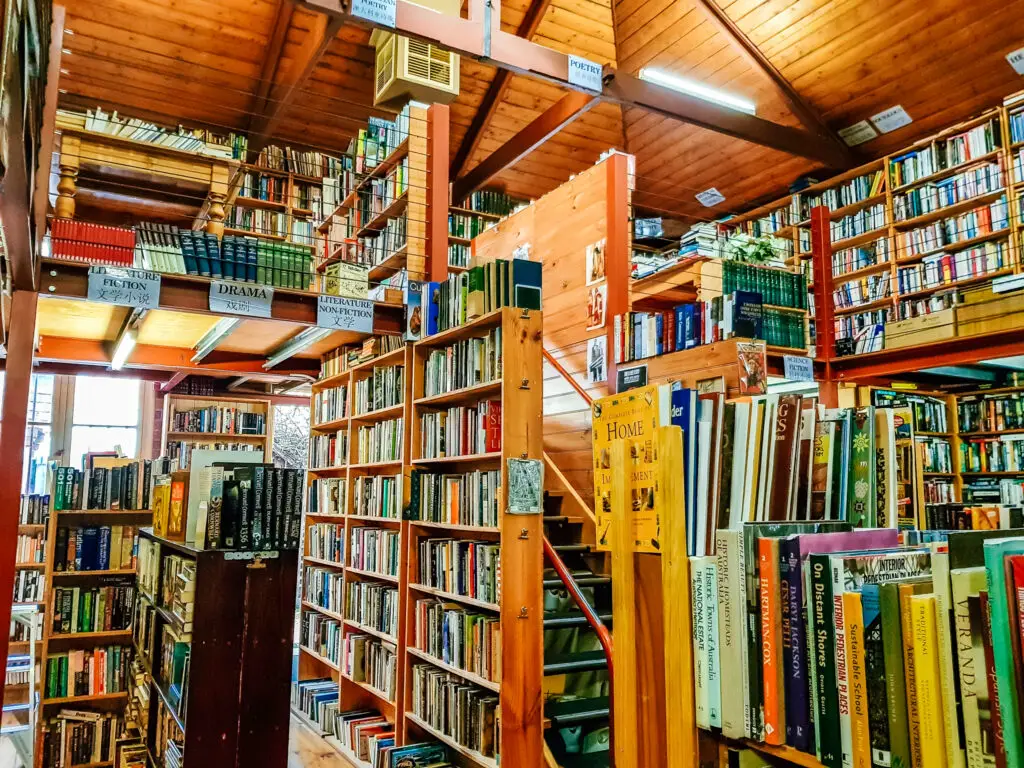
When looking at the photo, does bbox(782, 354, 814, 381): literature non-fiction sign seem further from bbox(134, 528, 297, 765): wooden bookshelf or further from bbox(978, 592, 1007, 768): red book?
bbox(978, 592, 1007, 768): red book

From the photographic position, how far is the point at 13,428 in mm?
3262

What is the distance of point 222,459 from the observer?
10.2 feet

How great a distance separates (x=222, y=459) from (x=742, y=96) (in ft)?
19.7

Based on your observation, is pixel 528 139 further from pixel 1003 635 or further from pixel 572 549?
pixel 1003 635

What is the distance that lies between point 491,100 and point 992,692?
290 inches

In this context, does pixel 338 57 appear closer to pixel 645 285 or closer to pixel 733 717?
pixel 645 285

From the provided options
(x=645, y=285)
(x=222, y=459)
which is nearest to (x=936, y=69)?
(x=645, y=285)

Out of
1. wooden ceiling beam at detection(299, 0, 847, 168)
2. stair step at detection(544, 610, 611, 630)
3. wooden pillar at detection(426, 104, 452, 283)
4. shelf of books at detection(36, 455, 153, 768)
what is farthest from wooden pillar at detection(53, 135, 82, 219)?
stair step at detection(544, 610, 611, 630)

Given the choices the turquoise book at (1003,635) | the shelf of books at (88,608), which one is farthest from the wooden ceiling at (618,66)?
the turquoise book at (1003,635)

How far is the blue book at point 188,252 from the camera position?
11.7 feet

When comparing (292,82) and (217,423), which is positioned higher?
(292,82)

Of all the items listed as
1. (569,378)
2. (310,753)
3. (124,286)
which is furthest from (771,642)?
(310,753)

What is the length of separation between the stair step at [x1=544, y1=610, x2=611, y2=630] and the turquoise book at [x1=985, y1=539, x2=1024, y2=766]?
9.55 ft

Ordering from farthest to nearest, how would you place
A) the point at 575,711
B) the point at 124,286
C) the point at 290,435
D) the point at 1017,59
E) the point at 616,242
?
the point at 290,435, the point at 1017,59, the point at 616,242, the point at 124,286, the point at 575,711
